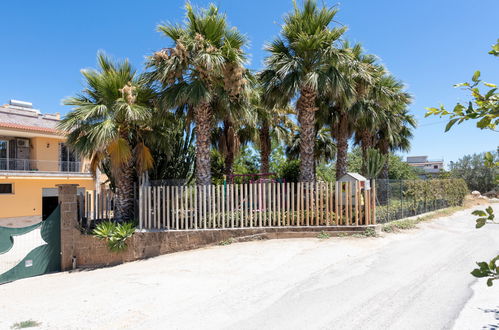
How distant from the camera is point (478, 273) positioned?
1.78 meters

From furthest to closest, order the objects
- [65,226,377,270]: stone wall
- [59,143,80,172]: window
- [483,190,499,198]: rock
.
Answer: [483,190,499,198]: rock
[59,143,80,172]: window
[65,226,377,270]: stone wall

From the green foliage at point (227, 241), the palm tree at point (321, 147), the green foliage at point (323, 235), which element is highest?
the palm tree at point (321, 147)

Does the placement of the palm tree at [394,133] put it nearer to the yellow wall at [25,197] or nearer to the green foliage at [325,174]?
the green foliage at [325,174]

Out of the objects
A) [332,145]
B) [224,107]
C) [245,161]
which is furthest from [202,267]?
[245,161]

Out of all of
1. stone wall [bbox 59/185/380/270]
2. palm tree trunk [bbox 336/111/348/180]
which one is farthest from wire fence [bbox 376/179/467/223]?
stone wall [bbox 59/185/380/270]

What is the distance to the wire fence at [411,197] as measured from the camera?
1367 centimetres

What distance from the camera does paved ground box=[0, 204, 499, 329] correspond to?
5.04m

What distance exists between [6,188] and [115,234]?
637 inches

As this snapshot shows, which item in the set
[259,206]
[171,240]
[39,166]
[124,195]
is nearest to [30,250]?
[124,195]

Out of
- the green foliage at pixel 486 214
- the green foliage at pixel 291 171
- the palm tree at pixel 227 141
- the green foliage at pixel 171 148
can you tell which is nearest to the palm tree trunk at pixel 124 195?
the green foliage at pixel 171 148

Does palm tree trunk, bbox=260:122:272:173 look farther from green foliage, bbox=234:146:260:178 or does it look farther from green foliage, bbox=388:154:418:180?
green foliage, bbox=388:154:418:180

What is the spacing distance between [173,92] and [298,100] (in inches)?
174

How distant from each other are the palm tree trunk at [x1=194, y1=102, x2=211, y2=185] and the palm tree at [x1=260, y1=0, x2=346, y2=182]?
243 centimetres

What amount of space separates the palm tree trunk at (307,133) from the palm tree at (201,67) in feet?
7.85
